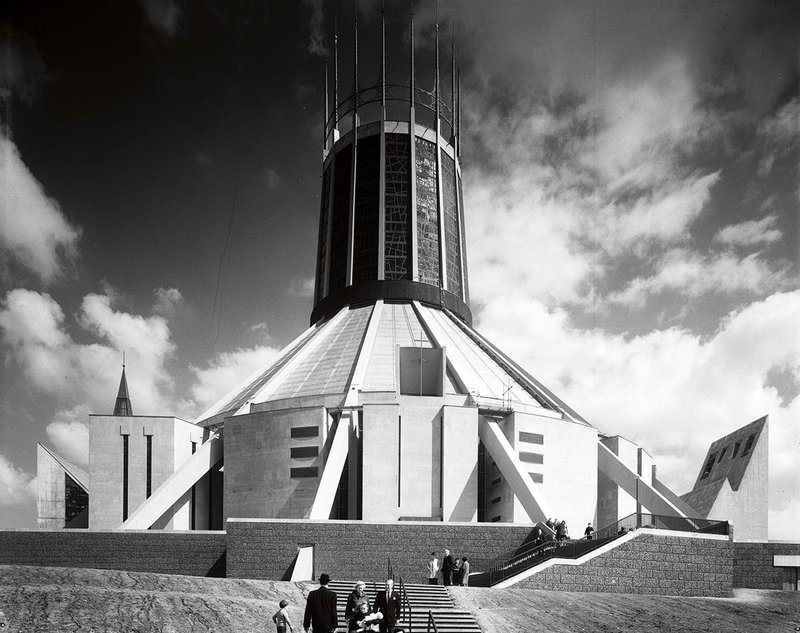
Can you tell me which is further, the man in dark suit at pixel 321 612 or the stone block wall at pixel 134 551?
the stone block wall at pixel 134 551

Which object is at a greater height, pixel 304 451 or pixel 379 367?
pixel 379 367

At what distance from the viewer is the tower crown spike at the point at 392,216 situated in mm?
40844

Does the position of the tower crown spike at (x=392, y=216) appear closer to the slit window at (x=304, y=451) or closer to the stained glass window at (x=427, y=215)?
the stained glass window at (x=427, y=215)

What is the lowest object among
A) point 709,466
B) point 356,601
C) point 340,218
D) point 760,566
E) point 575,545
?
point 760,566

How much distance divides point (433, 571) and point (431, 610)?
6.48 metres

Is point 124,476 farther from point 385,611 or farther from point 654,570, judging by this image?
point 385,611

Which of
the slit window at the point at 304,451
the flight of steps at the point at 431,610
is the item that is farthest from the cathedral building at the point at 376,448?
the flight of steps at the point at 431,610

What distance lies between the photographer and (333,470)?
27.2 m

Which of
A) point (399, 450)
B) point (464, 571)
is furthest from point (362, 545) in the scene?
point (399, 450)

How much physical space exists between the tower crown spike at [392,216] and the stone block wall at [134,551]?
18734 millimetres

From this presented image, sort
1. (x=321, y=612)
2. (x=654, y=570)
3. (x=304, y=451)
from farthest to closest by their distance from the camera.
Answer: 1. (x=304, y=451)
2. (x=654, y=570)
3. (x=321, y=612)

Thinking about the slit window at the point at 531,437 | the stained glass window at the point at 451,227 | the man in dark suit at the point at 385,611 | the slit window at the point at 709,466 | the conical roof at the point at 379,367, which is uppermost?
the stained glass window at the point at 451,227

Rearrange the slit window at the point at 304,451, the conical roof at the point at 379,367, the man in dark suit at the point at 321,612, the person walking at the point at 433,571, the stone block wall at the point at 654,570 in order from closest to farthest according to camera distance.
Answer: the man in dark suit at the point at 321,612 → the stone block wall at the point at 654,570 → the person walking at the point at 433,571 → the slit window at the point at 304,451 → the conical roof at the point at 379,367

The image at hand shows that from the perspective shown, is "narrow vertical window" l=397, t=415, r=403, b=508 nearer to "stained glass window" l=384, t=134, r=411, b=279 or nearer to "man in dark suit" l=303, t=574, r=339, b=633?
"stained glass window" l=384, t=134, r=411, b=279
